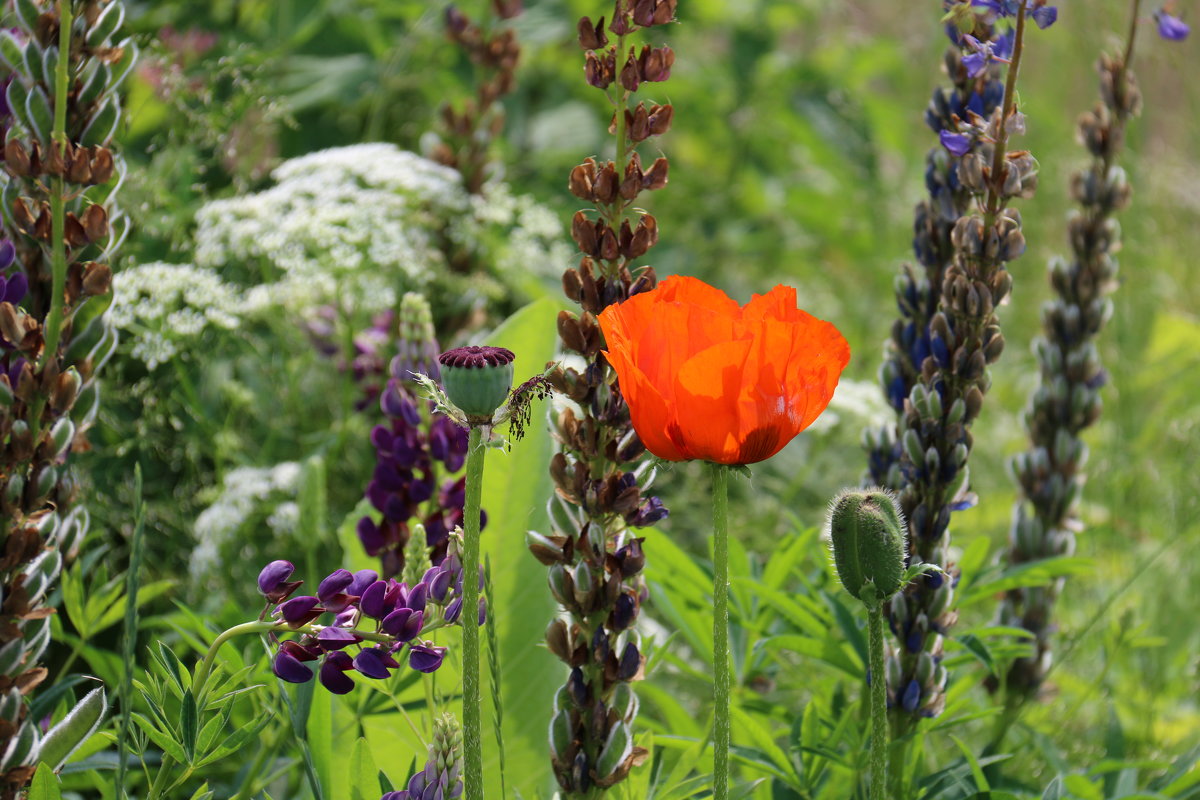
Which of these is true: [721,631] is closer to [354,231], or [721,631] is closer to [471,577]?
[471,577]

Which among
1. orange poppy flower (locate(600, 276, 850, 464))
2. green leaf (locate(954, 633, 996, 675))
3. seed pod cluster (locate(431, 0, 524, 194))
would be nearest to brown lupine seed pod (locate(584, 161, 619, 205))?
orange poppy flower (locate(600, 276, 850, 464))

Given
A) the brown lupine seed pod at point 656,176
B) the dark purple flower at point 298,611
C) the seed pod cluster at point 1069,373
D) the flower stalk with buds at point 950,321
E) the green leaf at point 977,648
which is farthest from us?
the seed pod cluster at point 1069,373

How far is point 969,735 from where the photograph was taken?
76.5 inches

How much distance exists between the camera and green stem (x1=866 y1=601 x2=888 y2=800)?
32.9 inches

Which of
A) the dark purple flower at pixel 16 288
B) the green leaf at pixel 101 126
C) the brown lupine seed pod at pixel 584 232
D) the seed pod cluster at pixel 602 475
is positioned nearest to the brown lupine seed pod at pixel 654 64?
the seed pod cluster at pixel 602 475

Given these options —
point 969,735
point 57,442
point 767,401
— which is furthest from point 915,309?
point 969,735

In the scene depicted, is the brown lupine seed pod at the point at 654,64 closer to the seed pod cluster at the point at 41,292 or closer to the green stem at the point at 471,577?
the green stem at the point at 471,577

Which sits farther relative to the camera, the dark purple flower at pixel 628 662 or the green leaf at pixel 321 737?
the green leaf at pixel 321 737

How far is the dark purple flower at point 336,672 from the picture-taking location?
2.68ft

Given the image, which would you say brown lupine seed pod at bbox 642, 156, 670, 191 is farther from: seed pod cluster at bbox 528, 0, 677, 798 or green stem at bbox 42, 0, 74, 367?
green stem at bbox 42, 0, 74, 367

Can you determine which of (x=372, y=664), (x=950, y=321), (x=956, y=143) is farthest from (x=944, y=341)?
(x=372, y=664)

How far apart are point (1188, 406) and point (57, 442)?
2.84 m

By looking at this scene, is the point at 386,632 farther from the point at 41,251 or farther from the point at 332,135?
the point at 332,135

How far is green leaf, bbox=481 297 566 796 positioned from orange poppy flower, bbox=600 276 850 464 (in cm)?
47
